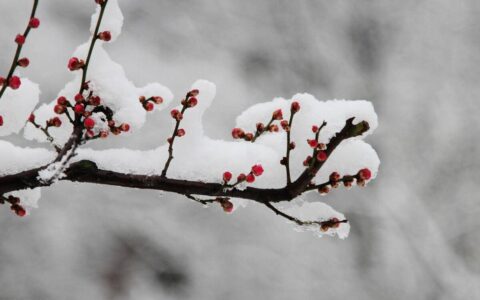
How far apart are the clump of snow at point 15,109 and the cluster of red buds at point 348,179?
54.3 inches

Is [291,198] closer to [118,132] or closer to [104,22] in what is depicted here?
[118,132]

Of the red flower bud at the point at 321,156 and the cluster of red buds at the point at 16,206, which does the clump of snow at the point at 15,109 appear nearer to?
the cluster of red buds at the point at 16,206

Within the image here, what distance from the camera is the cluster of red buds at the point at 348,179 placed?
6.44 feet

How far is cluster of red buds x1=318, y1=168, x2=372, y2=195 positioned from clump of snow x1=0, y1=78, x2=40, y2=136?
1.38 meters

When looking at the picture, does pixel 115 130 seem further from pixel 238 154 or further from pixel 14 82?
pixel 238 154

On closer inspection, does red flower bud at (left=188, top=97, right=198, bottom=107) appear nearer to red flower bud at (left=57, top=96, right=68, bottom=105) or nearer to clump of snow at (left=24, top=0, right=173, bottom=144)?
clump of snow at (left=24, top=0, right=173, bottom=144)

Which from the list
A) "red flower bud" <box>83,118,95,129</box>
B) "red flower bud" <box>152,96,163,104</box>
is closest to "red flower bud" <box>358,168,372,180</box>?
"red flower bud" <box>152,96,163,104</box>

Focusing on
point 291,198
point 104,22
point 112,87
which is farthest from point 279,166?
point 104,22

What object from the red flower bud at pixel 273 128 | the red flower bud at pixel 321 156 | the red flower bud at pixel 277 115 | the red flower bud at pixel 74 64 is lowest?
the red flower bud at pixel 321 156

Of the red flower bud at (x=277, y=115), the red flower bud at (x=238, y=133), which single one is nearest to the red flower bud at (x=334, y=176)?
the red flower bud at (x=277, y=115)

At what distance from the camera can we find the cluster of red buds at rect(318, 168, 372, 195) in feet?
6.44

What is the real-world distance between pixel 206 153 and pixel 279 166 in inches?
14.3

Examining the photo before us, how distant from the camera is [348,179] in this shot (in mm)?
1978

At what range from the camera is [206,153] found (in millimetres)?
2178
